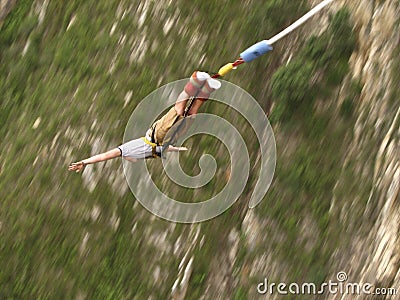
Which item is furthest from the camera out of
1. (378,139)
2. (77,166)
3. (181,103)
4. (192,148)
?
(192,148)

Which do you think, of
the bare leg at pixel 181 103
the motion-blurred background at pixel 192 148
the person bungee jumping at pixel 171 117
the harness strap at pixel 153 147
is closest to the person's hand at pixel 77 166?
the person bungee jumping at pixel 171 117

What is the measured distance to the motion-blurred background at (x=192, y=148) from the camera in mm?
12523

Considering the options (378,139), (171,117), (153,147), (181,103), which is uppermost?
(378,139)

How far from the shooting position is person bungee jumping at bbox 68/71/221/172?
1087 cm

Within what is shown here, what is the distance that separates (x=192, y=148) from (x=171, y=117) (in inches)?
135

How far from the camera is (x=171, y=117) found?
11719 mm

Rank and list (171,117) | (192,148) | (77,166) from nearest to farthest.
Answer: (171,117), (77,166), (192,148)

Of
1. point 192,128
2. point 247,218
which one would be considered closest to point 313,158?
point 247,218

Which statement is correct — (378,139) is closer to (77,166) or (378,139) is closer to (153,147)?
(153,147)

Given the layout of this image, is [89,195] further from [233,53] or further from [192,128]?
[233,53]

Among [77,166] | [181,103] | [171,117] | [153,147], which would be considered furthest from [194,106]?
[77,166]

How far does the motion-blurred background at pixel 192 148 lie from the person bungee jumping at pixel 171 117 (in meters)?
2.55

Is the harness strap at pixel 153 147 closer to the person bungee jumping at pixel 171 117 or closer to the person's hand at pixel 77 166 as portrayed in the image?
the person bungee jumping at pixel 171 117

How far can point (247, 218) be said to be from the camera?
13953 millimetres
